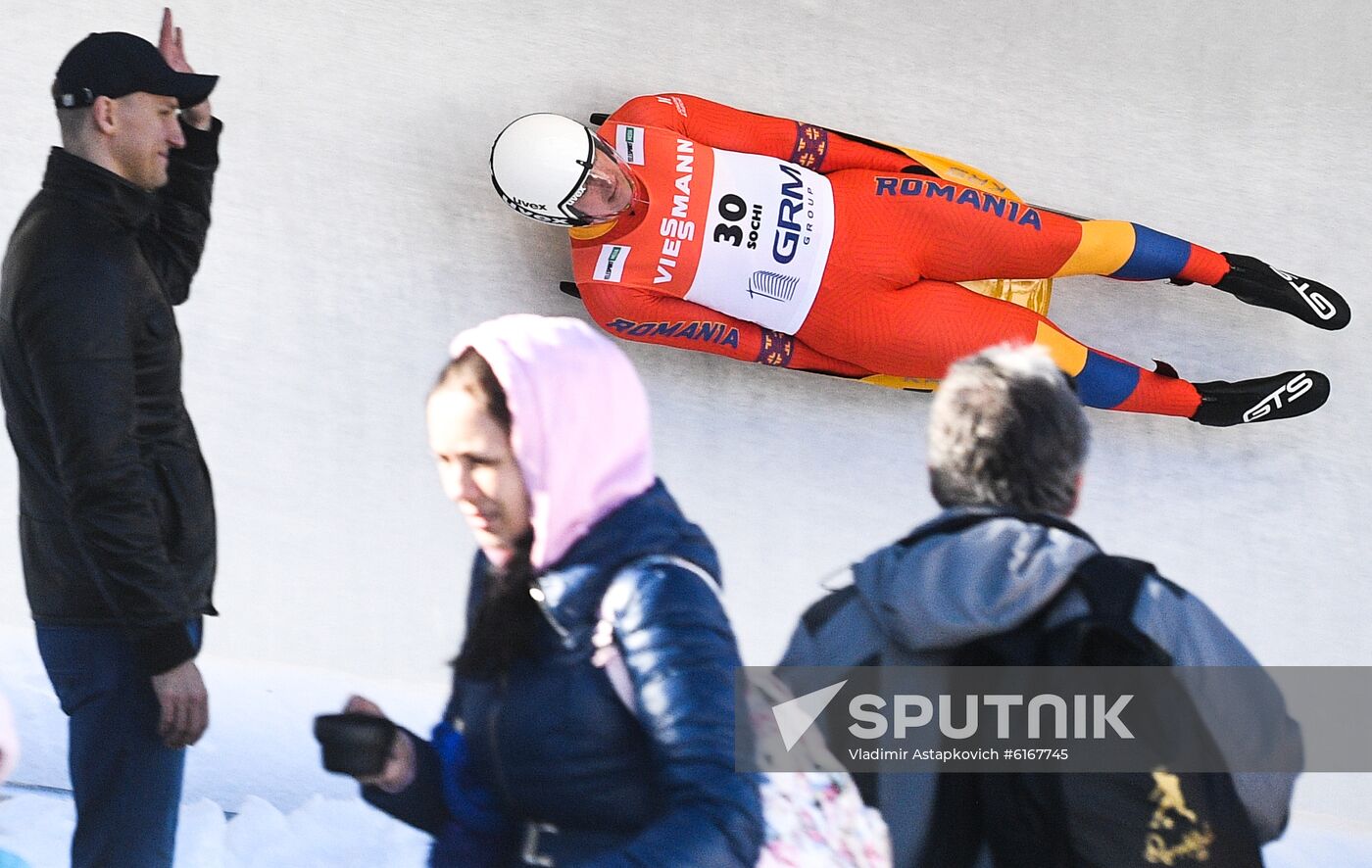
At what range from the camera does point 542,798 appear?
1639 millimetres

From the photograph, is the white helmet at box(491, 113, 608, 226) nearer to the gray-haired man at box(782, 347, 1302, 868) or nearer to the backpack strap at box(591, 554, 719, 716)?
the gray-haired man at box(782, 347, 1302, 868)

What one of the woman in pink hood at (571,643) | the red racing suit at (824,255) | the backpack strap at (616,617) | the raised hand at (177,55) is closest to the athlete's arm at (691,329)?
the red racing suit at (824,255)

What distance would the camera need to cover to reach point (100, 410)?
2.12m

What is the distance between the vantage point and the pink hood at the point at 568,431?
5.46ft

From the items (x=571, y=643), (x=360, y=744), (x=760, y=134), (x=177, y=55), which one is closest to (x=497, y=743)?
(x=571, y=643)

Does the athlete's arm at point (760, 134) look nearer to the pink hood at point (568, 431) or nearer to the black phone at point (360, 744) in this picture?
the pink hood at point (568, 431)

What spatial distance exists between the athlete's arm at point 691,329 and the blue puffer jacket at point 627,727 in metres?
1.12

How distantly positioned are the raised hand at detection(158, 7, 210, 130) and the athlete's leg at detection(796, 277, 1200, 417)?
131cm

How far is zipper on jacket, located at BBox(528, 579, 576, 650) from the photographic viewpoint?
1.64 meters

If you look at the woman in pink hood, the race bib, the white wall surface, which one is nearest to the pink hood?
the woman in pink hood

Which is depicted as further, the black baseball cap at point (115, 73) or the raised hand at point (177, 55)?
the raised hand at point (177, 55)

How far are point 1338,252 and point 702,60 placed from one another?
5.36ft

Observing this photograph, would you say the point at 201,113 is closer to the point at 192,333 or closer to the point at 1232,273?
the point at 192,333

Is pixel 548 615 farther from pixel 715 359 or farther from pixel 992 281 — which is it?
pixel 992 281
